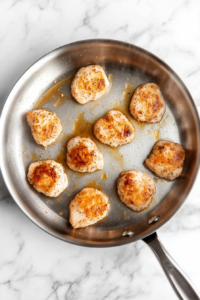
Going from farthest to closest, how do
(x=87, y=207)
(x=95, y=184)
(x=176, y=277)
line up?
(x=95, y=184), (x=87, y=207), (x=176, y=277)

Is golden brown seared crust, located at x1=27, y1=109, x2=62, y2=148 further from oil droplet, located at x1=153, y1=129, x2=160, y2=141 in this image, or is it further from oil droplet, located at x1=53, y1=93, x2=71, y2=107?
oil droplet, located at x1=153, y1=129, x2=160, y2=141

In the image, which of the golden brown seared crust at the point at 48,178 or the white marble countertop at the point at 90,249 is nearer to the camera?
the golden brown seared crust at the point at 48,178

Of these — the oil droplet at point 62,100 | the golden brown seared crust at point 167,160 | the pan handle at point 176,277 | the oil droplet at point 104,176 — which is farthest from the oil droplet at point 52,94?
the pan handle at point 176,277

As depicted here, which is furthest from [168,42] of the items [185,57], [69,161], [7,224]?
[7,224]

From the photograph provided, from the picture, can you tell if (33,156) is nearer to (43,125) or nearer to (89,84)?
(43,125)

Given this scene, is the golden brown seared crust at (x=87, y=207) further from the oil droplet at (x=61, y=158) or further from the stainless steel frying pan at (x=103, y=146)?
the oil droplet at (x=61, y=158)

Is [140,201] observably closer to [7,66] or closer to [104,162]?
[104,162]

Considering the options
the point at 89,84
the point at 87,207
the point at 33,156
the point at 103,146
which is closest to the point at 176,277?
the point at 87,207

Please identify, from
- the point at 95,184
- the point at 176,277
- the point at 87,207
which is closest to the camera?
the point at 176,277
